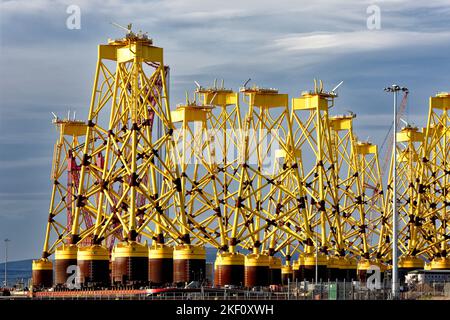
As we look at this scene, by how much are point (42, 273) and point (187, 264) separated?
30.5 m

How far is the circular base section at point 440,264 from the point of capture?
17800cm

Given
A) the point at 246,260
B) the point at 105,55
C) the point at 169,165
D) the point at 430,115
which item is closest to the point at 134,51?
the point at 105,55

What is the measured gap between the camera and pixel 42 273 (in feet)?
493

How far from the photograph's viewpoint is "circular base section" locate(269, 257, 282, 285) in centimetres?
15225

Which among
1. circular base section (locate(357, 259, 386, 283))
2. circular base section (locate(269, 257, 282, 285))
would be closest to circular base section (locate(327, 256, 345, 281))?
circular base section (locate(269, 257, 282, 285))

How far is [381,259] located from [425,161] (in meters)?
21.9

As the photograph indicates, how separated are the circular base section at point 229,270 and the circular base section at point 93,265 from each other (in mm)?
18845

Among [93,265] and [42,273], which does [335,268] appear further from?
[93,265]

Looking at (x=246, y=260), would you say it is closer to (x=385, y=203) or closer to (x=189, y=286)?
(x=189, y=286)

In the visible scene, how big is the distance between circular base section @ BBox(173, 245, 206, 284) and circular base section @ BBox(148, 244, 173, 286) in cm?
330

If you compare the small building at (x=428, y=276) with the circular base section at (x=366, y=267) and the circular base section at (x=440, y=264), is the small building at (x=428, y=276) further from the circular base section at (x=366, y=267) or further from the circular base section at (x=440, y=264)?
the circular base section at (x=440, y=264)

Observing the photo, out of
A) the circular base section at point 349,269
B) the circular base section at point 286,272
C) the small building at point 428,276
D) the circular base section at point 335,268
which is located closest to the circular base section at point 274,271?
the circular base section at point 335,268

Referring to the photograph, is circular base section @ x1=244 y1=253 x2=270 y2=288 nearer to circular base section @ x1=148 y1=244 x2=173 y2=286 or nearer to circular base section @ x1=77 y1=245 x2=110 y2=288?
circular base section @ x1=148 y1=244 x2=173 y2=286

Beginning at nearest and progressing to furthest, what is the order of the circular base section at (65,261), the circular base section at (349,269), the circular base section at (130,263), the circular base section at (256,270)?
the circular base section at (130,263)
the circular base section at (65,261)
the circular base section at (256,270)
the circular base section at (349,269)
